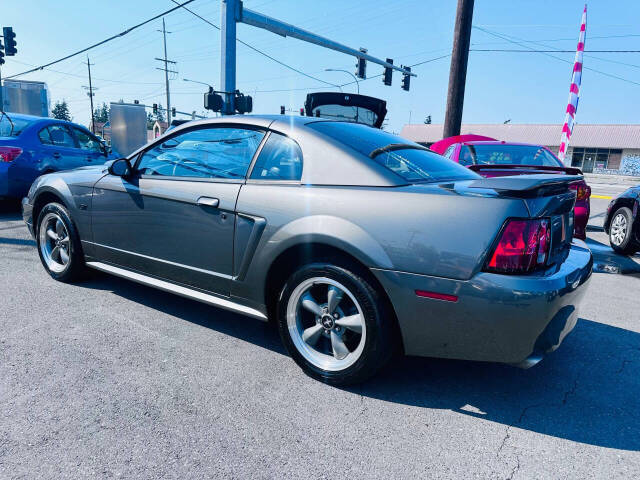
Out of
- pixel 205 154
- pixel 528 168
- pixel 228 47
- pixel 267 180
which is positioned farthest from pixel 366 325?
pixel 228 47

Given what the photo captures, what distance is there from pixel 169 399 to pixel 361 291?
44.7 inches

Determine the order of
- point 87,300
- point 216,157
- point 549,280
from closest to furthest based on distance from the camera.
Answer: point 549,280 < point 216,157 < point 87,300

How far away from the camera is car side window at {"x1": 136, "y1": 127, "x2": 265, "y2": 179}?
2.89 meters

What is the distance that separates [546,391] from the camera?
8.17 feet

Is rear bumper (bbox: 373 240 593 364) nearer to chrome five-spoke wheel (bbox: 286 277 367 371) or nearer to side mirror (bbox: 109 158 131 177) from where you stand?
chrome five-spoke wheel (bbox: 286 277 367 371)

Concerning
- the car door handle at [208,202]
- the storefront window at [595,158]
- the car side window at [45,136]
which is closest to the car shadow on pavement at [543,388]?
the car door handle at [208,202]

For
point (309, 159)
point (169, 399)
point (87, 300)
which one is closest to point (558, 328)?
point (309, 159)

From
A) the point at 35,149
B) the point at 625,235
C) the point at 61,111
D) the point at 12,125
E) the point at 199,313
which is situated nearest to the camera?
the point at 199,313

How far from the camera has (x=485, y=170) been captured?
5258mm

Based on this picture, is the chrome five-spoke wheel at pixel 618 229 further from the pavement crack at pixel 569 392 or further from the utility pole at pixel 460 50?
the utility pole at pixel 460 50

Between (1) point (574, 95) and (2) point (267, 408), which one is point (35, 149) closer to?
(2) point (267, 408)

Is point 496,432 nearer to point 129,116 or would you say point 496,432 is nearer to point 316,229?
point 316,229

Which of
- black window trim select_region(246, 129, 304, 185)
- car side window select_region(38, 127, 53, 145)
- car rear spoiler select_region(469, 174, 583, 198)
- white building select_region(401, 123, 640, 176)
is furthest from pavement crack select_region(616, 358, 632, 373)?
white building select_region(401, 123, 640, 176)

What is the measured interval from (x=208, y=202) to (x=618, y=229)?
20.2ft
